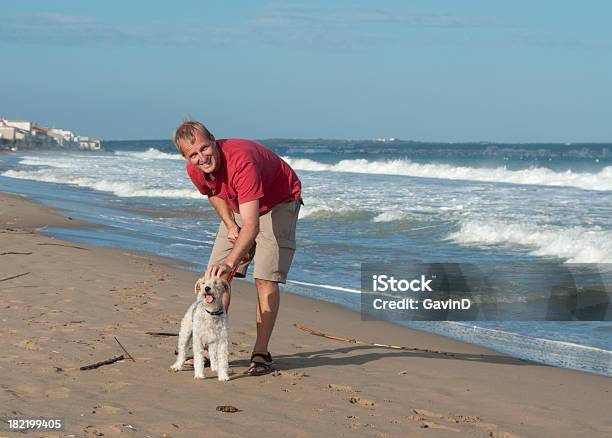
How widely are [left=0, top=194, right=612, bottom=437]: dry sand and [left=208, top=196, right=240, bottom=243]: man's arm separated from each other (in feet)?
2.89

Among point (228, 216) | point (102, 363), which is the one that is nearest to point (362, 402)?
point (228, 216)

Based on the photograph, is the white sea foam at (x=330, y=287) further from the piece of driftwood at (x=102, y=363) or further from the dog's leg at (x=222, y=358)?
the dog's leg at (x=222, y=358)

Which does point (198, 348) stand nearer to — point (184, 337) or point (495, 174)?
point (184, 337)

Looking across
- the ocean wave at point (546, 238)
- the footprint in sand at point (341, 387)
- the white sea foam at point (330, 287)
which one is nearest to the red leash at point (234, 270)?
the footprint in sand at point (341, 387)

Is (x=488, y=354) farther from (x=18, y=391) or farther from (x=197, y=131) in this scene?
(x=18, y=391)

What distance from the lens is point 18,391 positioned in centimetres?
479

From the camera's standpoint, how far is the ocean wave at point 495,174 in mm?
40094

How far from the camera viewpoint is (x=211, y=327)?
5.40m

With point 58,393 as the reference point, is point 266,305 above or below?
above

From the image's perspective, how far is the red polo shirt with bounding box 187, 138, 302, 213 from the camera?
5336 mm

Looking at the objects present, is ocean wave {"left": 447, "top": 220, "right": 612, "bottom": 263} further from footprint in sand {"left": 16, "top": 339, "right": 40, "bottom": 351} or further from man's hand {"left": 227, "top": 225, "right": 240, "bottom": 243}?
footprint in sand {"left": 16, "top": 339, "right": 40, "bottom": 351}

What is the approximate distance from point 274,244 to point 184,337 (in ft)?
2.65

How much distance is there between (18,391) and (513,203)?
71.9 ft

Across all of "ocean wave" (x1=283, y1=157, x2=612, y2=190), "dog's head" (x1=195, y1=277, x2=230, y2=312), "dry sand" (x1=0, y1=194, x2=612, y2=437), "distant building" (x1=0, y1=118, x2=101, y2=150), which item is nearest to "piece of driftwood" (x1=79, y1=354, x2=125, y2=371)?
"dry sand" (x1=0, y1=194, x2=612, y2=437)
